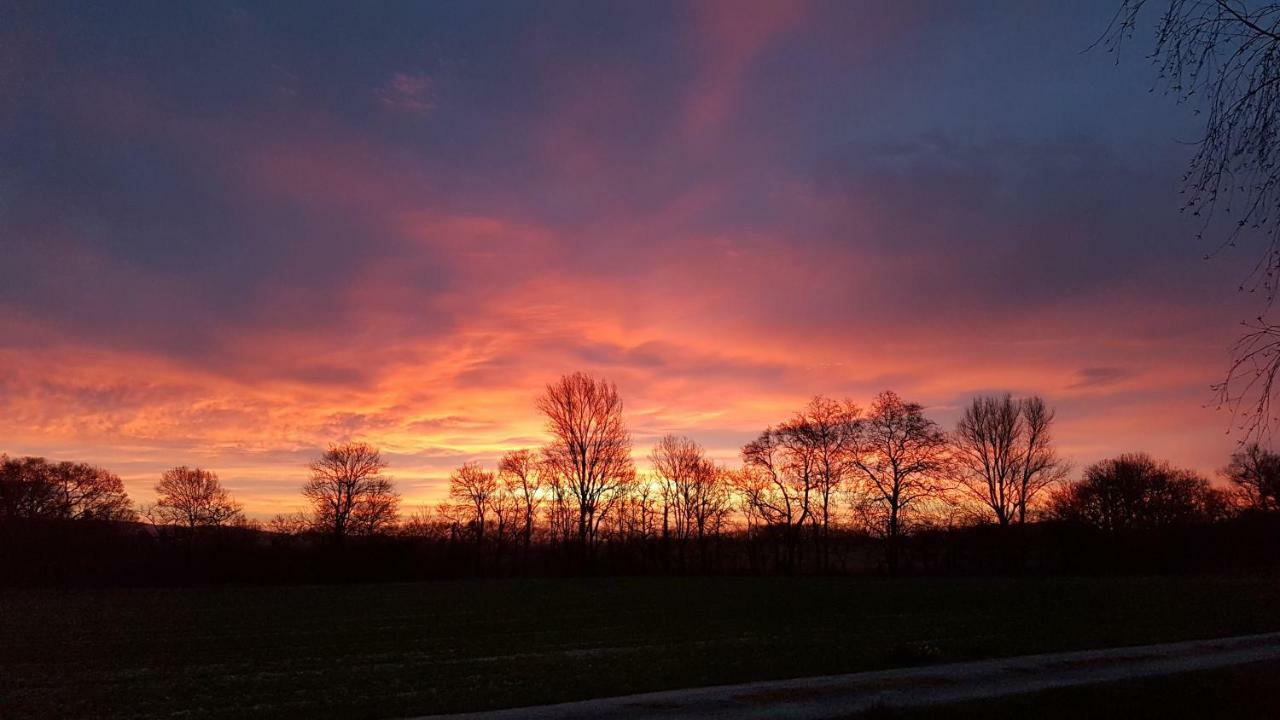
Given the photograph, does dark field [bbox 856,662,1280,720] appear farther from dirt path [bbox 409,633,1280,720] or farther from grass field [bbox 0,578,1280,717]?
grass field [bbox 0,578,1280,717]

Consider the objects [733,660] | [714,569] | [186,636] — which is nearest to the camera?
[733,660]

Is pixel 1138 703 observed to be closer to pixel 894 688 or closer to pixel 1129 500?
pixel 894 688

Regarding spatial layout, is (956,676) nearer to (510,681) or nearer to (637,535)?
(510,681)

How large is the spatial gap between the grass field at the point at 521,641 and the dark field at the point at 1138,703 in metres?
4.25

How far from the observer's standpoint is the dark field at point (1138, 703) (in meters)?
9.59

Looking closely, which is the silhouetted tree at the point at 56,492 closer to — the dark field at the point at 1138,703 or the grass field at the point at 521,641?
the grass field at the point at 521,641

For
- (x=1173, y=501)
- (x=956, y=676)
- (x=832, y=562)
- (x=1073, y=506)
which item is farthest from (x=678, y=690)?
(x=1173, y=501)

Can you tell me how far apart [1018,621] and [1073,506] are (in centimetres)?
6080

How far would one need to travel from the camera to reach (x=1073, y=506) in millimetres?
74812

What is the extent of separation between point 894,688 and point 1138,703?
3.58 meters

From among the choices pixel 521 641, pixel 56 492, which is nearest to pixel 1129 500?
pixel 521 641

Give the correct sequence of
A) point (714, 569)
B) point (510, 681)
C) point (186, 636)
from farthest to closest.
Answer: point (714, 569)
point (186, 636)
point (510, 681)

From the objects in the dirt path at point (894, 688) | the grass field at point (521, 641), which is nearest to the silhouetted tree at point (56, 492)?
the grass field at point (521, 641)

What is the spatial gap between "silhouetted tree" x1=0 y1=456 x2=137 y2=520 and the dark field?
8743 cm
